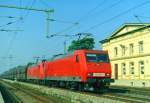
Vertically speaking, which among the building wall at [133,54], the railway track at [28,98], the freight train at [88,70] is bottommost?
the railway track at [28,98]

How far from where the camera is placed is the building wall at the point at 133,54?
61469 mm

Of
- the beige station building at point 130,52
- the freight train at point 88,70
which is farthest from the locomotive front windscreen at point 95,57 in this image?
the beige station building at point 130,52

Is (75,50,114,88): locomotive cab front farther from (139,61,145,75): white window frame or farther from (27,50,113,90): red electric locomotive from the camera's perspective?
(139,61,145,75): white window frame

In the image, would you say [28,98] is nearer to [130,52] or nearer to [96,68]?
[96,68]

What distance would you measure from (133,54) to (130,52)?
1733 millimetres

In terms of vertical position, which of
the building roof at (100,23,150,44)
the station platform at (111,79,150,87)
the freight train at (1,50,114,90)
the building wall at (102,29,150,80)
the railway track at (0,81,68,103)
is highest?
the building roof at (100,23,150,44)

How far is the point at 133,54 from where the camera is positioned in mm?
66250

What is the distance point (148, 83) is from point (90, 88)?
21.1 metres

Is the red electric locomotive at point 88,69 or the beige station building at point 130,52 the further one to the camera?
the beige station building at point 130,52

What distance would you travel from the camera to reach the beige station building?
6125cm

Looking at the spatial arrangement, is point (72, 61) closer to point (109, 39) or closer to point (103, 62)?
point (103, 62)

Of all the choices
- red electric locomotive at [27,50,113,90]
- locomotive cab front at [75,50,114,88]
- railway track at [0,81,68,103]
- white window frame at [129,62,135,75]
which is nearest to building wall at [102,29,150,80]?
white window frame at [129,62,135,75]

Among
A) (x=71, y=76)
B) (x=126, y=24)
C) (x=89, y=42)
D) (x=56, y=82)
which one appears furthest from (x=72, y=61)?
(x=89, y=42)

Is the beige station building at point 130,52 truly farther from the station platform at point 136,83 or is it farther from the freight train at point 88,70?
the freight train at point 88,70
